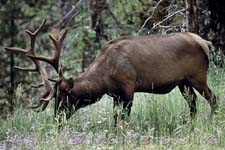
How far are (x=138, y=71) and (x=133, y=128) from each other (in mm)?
1011

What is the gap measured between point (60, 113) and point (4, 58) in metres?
12.8

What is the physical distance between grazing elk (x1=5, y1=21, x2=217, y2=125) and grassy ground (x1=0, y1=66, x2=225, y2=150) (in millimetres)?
243

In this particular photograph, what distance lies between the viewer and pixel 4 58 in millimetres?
22203

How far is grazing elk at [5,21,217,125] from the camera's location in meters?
9.95

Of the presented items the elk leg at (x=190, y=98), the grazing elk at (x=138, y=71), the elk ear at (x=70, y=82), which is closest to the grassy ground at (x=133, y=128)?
the elk leg at (x=190, y=98)

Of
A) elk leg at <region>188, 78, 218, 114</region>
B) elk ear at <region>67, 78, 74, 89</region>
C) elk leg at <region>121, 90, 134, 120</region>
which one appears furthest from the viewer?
elk leg at <region>188, 78, 218, 114</region>

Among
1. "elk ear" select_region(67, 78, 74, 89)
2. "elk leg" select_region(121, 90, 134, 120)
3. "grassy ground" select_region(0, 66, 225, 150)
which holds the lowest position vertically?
"grassy ground" select_region(0, 66, 225, 150)

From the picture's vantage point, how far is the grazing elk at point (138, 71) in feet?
32.7

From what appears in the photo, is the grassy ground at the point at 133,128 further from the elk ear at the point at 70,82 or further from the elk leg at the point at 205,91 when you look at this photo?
the elk ear at the point at 70,82

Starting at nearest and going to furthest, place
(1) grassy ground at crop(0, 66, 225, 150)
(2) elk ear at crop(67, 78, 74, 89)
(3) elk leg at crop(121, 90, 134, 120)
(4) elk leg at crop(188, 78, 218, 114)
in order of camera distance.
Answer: (1) grassy ground at crop(0, 66, 225, 150) → (3) elk leg at crop(121, 90, 134, 120) → (2) elk ear at crop(67, 78, 74, 89) → (4) elk leg at crop(188, 78, 218, 114)

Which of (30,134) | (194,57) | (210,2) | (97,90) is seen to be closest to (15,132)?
(30,134)

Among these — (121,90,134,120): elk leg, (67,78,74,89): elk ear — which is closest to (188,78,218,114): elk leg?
(121,90,134,120): elk leg

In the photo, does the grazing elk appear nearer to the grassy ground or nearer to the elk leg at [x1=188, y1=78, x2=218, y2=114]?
the elk leg at [x1=188, y1=78, x2=218, y2=114]

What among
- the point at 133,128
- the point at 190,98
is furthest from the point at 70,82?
the point at 190,98
